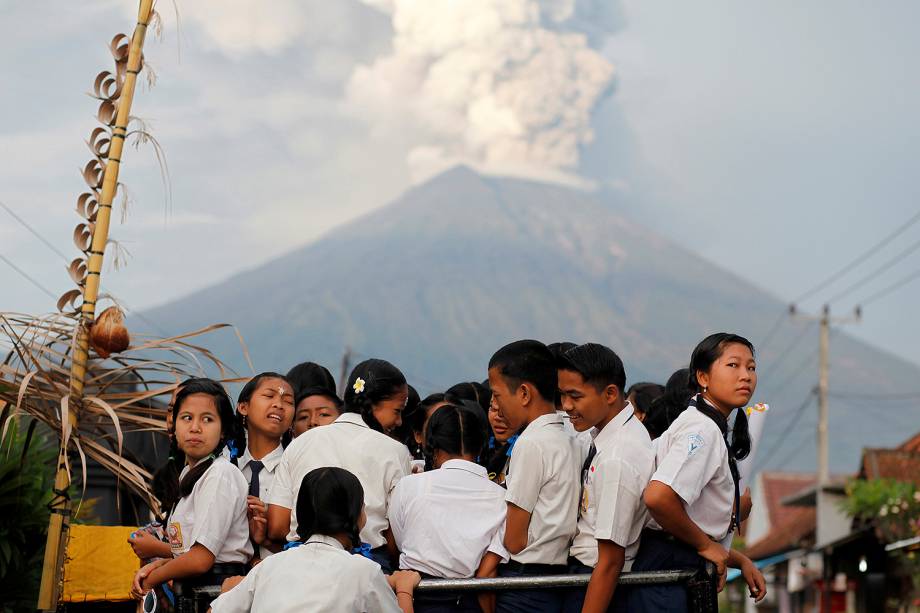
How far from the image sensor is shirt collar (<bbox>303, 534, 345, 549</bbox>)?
4.19 meters

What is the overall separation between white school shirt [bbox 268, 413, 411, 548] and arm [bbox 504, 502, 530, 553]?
620 mm

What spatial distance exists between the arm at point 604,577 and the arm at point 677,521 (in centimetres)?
18

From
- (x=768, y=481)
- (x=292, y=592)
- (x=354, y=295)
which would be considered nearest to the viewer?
(x=292, y=592)

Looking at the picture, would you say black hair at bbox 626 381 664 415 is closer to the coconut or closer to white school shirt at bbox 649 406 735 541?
white school shirt at bbox 649 406 735 541

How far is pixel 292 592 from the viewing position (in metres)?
4.07

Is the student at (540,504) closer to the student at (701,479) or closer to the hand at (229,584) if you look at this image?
the student at (701,479)

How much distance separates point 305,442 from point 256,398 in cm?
39

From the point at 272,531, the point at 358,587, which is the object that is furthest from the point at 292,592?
the point at 272,531

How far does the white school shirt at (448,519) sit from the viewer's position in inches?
187

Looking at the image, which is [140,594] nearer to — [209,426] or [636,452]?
[209,426]

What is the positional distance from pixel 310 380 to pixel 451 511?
1.50 metres

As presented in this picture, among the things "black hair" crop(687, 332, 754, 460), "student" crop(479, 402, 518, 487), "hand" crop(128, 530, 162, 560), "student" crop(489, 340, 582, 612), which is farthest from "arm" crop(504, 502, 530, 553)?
"hand" crop(128, 530, 162, 560)

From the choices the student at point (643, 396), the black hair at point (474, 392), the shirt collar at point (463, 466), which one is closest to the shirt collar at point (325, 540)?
the shirt collar at point (463, 466)

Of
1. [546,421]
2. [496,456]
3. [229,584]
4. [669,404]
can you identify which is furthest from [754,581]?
[229,584]
